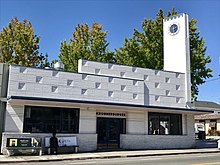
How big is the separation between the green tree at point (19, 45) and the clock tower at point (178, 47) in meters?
15.1

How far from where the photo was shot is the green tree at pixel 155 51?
108 ft

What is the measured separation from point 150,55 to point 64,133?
655 inches

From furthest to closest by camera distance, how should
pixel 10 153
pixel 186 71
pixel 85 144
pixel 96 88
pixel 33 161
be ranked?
pixel 186 71, pixel 96 88, pixel 85 144, pixel 10 153, pixel 33 161

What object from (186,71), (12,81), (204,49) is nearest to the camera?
(12,81)

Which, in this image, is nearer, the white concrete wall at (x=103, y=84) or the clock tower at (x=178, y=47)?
the white concrete wall at (x=103, y=84)

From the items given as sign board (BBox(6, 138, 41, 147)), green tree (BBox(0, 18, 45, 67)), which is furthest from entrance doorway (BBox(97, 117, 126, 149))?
green tree (BBox(0, 18, 45, 67))

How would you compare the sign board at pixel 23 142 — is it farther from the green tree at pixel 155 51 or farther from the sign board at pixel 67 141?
the green tree at pixel 155 51

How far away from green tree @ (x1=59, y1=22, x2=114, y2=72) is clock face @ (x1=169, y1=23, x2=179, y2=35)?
928 centimetres

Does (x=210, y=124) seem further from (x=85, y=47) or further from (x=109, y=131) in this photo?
(x=109, y=131)

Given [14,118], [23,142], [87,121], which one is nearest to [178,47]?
[87,121]

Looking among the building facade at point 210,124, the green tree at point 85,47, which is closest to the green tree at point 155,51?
the green tree at point 85,47

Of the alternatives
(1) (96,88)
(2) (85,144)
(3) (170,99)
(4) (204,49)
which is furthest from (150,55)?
(2) (85,144)

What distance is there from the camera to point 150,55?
33.9 meters

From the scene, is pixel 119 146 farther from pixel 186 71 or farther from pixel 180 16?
pixel 180 16
